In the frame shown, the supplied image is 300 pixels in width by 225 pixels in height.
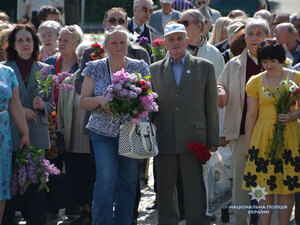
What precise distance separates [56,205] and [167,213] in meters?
1.60

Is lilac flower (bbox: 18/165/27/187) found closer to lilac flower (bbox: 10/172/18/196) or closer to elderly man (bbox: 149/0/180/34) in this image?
lilac flower (bbox: 10/172/18/196)

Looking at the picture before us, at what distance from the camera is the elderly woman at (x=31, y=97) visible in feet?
23.9

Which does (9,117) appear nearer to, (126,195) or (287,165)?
(126,195)

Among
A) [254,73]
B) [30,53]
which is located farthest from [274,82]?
[30,53]

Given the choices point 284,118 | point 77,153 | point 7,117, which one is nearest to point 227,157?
point 284,118

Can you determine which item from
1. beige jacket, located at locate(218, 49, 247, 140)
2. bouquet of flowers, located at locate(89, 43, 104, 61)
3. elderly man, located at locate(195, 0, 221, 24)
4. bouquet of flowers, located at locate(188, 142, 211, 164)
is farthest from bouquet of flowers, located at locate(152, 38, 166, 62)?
elderly man, located at locate(195, 0, 221, 24)

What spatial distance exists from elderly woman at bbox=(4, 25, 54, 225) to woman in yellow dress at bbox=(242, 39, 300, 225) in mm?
2192

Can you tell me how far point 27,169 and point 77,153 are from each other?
4.31ft

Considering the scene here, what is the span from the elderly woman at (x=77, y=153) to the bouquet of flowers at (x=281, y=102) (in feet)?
7.60

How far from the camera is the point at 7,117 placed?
6770 mm

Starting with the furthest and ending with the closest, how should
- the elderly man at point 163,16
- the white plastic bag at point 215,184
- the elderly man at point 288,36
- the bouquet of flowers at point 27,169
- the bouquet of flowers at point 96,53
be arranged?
the elderly man at point 163,16 → the elderly man at point 288,36 → the bouquet of flowers at point 96,53 → the white plastic bag at point 215,184 → the bouquet of flowers at point 27,169

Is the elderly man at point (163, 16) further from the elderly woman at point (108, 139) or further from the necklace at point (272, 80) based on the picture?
the necklace at point (272, 80)

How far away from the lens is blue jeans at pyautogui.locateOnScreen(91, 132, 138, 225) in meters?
6.85

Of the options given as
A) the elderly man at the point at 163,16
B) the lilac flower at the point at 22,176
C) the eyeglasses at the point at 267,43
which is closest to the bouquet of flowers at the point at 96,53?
the lilac flower at the point at 22,176
